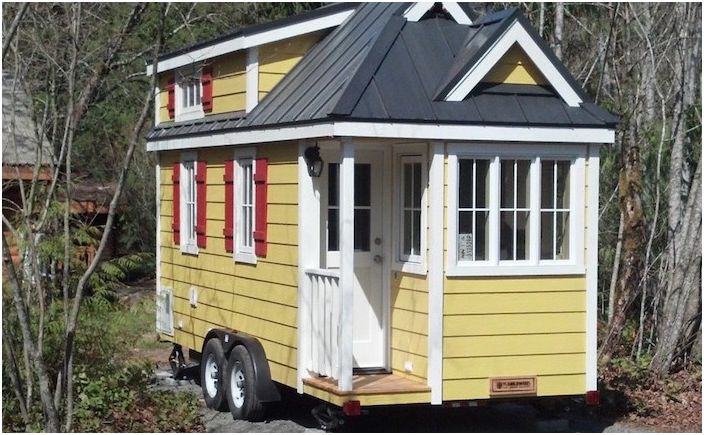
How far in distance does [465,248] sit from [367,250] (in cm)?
128

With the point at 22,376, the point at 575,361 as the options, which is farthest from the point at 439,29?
the point at 22,376

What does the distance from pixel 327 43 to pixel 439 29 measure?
153 cm

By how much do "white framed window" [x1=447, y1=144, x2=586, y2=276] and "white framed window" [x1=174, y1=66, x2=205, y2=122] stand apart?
4641 millimetres

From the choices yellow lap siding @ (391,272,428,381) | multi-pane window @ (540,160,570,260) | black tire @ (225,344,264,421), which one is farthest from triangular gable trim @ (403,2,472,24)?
black tire @ (225,344,264,421)

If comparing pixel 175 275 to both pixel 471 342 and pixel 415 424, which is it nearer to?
pixel 415 424

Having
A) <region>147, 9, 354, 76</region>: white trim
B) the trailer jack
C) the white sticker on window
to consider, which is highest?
<region>147, 9, 354, 76</region>: white trim

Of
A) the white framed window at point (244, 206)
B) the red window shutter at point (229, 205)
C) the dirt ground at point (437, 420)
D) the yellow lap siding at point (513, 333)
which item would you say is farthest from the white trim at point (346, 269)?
the red window shutter at point (229, 205)

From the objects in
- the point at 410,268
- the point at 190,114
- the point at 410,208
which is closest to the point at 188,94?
the point at 190,114

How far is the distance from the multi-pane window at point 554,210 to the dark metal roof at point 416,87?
47cm

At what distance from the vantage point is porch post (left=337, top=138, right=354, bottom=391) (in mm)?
9961

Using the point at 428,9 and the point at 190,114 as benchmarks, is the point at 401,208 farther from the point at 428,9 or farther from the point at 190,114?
the point at 190,114

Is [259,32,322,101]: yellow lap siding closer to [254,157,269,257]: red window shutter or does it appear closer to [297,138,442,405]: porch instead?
[254,157,269,257]: red window shutter

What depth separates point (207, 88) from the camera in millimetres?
13766

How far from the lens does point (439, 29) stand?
11281 mm
